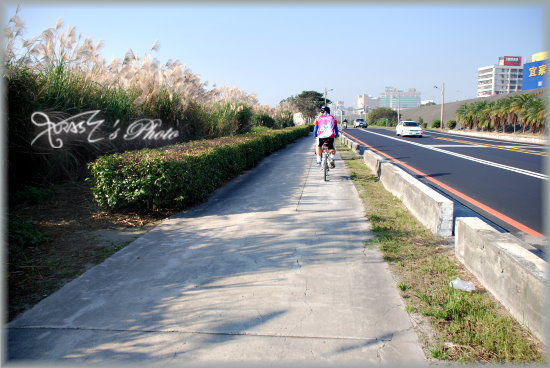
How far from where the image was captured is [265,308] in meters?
3.57

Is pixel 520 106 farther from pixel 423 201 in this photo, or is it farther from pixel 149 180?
pixel 149 180

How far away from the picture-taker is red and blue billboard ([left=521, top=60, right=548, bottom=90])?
188 ft

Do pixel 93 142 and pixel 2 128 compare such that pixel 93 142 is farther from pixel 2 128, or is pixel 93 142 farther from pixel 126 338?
pixel 126 338

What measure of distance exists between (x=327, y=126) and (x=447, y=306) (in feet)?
24.7

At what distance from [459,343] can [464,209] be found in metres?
4.90

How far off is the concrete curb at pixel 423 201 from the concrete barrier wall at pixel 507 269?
0.79m

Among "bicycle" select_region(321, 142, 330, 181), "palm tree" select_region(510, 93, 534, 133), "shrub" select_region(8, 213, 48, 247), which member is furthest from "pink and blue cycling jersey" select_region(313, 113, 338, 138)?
"palm tree" select_region(510, 93, 534, 133)

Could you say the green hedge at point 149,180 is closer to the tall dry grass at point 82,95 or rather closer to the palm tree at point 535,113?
the tall dry grass at point 82,95

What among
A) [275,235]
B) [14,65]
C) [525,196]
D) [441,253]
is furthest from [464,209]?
[14,65]

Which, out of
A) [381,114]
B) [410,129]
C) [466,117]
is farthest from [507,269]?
[381,114]

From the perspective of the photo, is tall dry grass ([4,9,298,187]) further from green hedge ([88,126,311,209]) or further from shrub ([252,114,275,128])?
shrub ([252,114,275,128])

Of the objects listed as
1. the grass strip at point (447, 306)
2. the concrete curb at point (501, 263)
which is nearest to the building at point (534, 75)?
the concrete curb at point (501, 263)

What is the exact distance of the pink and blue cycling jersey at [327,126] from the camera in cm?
1052

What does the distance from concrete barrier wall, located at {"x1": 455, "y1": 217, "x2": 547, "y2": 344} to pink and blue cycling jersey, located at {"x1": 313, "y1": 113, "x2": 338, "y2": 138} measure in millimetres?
6183
